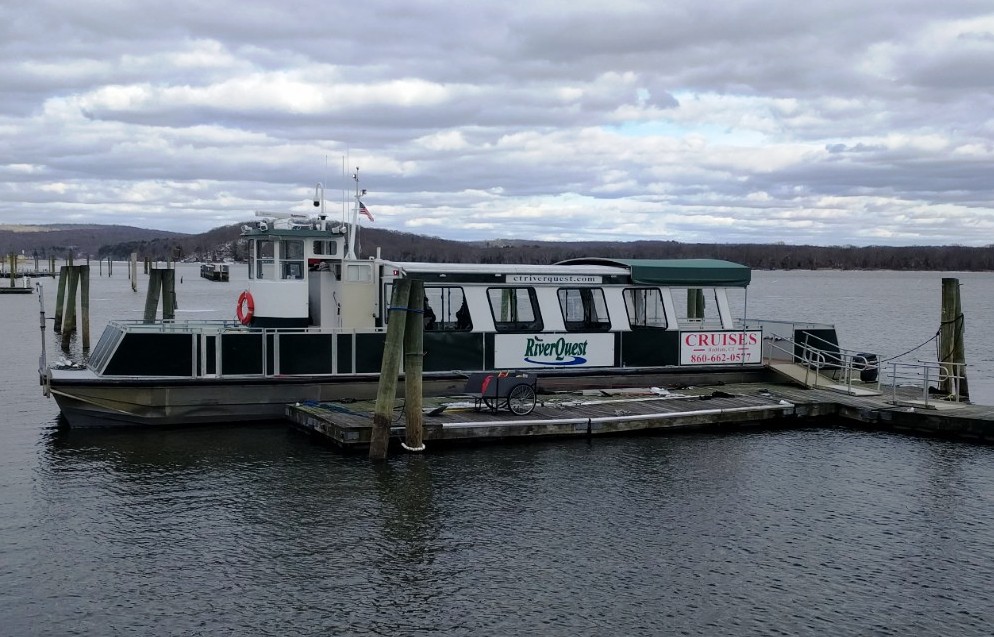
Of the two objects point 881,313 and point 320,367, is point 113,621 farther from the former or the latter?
point 881,313

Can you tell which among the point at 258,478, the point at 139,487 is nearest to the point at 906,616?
the point at 258,478

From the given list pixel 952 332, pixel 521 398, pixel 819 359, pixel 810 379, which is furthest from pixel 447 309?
pixel 952 332

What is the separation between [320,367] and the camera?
21.6m

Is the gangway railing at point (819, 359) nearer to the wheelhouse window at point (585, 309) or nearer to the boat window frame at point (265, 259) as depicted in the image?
the wheelhouse window at point (585, 309)

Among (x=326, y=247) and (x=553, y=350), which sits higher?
(x=326, y=247)

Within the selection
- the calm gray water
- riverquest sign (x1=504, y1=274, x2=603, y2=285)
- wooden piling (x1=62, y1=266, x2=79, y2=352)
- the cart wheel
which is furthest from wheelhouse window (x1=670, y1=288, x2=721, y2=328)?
wooden piling (x1=62, y1=266, x2=79, y2=352)

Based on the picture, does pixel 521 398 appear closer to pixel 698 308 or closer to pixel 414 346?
pixel 414 346

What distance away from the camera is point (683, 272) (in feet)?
79.5

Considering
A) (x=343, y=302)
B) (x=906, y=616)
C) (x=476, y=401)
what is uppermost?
(x=343, y=302)

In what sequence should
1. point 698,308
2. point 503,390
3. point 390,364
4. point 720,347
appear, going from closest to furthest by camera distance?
point 390,364 → point 503,390 → point 720,347 → point 698,308

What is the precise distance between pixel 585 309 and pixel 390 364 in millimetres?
7599

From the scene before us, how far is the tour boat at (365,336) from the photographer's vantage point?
20.6 meters

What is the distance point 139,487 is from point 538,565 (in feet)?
25.5

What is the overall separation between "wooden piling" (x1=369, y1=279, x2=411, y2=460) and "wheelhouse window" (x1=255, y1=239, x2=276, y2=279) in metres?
5.87
